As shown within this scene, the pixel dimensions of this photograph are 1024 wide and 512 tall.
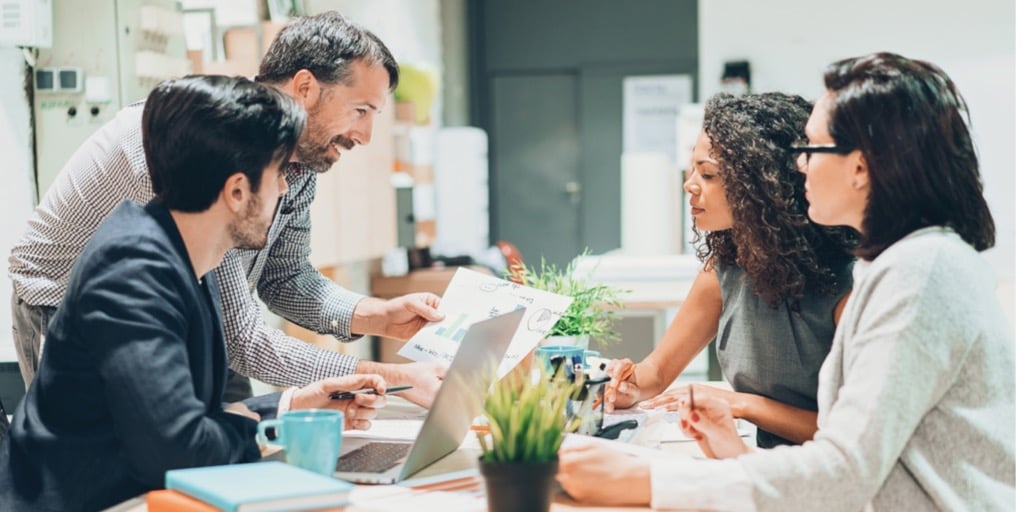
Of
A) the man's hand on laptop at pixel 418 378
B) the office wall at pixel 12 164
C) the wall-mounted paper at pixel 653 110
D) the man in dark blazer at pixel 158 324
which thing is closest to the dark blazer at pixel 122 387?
the man in dark blazer at pixel 158 324

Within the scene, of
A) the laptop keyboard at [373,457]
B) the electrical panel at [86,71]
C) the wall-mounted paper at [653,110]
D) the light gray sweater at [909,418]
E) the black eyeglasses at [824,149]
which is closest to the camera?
the light gray sweater at [909,418]

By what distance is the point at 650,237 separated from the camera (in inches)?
176

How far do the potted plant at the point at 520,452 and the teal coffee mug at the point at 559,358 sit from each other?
1.72 ft

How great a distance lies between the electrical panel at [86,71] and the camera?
2949mm

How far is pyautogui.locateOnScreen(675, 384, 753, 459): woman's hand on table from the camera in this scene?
1558 mm

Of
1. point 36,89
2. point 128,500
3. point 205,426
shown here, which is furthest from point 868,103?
point 36,89

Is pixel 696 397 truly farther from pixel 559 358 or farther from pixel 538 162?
pixel 538 162

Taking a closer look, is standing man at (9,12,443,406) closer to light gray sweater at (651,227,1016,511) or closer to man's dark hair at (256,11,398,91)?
man's dark hair at (256,11,398,91)

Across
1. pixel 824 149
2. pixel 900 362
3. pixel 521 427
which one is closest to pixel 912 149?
pixel 824 149

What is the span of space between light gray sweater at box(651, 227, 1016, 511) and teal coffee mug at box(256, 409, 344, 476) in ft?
1.37

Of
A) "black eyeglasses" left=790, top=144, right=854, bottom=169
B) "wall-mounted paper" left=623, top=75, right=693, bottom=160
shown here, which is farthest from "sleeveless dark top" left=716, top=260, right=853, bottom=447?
"wall-mounted paper" left=623, top=75, right=693, bottom=160

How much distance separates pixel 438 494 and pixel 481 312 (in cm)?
62

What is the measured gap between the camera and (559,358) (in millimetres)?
1734

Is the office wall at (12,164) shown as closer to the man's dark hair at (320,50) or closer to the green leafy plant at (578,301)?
the man's dark hair at (320,50)
